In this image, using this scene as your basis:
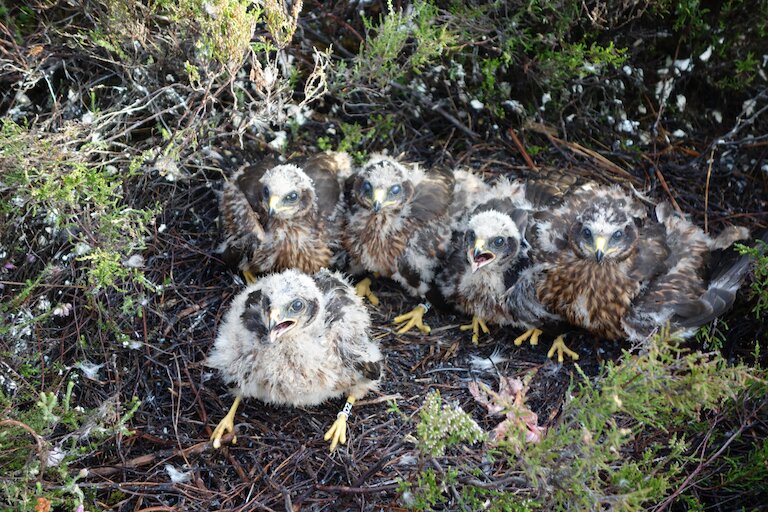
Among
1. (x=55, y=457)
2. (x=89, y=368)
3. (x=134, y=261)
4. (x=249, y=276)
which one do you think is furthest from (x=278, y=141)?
(x=55, y=457)

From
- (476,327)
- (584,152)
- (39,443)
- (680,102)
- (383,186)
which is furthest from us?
(584,152)

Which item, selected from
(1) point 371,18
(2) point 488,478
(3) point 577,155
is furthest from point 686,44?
(2) point 488,478

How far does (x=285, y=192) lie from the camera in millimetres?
4207

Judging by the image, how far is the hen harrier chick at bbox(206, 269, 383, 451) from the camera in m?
3.69

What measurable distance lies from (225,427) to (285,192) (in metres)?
1.31

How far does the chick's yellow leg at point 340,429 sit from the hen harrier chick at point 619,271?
113 cm

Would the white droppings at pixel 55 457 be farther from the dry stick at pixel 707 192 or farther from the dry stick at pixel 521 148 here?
the dry stick at pixel 707 192

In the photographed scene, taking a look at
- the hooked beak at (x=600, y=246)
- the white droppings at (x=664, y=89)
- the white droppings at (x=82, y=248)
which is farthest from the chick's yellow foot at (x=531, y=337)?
the white droppings at (x=82, y=248)

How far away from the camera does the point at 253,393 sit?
3.89 metres

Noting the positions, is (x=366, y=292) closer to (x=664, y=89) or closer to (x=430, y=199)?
(x=430, y=199)

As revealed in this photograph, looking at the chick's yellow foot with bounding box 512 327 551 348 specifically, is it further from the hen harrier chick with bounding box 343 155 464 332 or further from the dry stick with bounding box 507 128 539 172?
the dry stick with bounding box 507 128 539 172

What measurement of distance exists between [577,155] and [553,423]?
194 cm

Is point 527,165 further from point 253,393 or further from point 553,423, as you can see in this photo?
point 253,393

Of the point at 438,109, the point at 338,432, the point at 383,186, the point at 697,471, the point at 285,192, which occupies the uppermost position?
the point at 438,109
